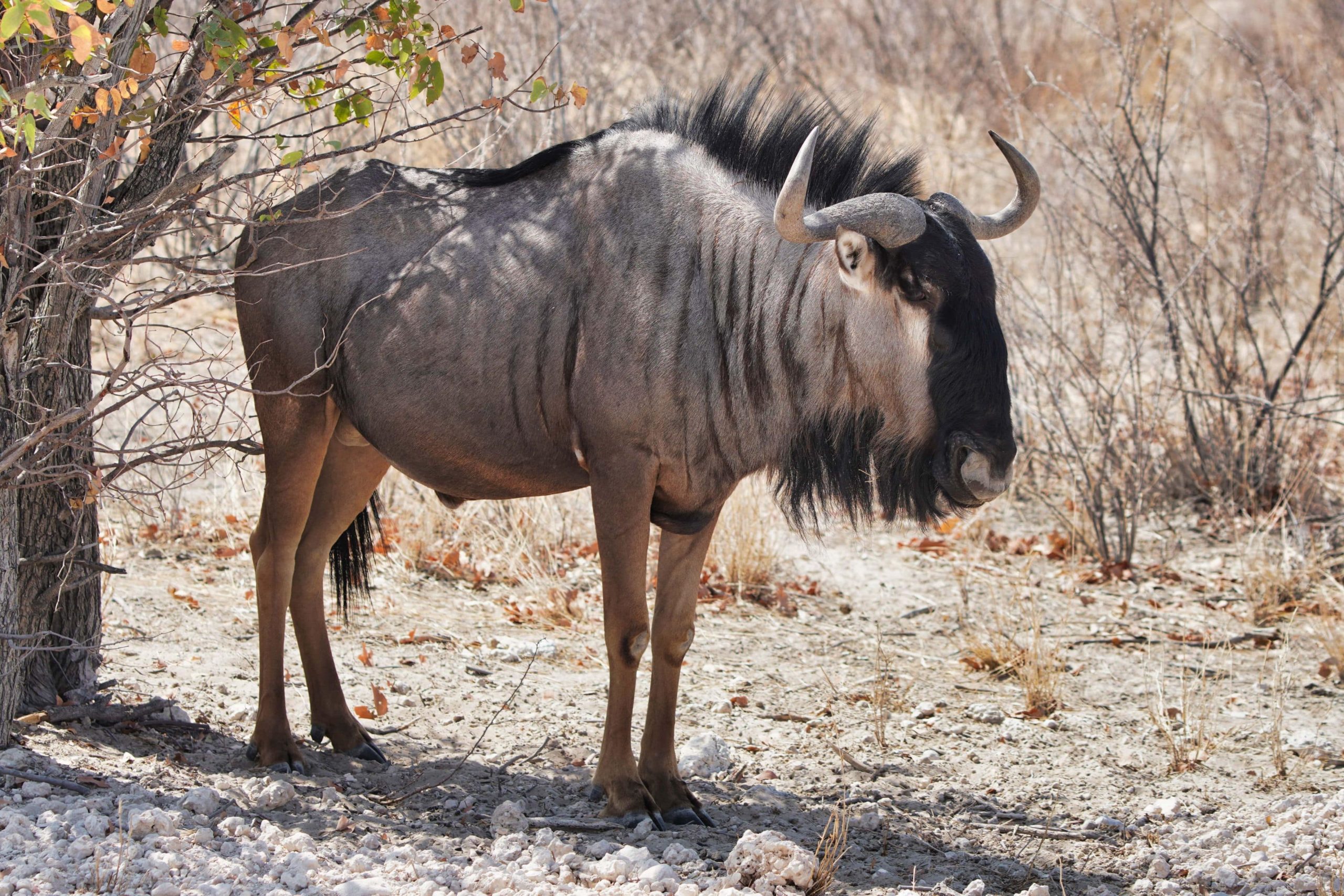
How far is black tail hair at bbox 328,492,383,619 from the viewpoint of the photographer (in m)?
4.94

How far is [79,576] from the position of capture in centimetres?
429

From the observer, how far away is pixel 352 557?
4961 millimetres

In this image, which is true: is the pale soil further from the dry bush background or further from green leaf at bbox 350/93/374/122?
green leaf at bbox 350/93/374/122

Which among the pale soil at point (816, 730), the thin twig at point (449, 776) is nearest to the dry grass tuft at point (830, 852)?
the pale soil at point (816, 730)

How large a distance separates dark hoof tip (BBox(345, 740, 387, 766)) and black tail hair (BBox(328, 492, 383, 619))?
732 millimetres

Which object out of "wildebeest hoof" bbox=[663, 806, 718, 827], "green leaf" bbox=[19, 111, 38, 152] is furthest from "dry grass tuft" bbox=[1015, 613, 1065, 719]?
"green leaf" bbox=[19, 111, 38, 152]

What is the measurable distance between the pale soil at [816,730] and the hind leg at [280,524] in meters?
0.16

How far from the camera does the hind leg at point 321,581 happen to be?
14.9ft

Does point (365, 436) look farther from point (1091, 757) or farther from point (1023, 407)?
point (1023, 407)

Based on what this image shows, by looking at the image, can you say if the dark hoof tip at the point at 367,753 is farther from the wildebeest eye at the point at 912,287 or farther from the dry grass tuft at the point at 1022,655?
the dry grass tuft at the point at 1022,655

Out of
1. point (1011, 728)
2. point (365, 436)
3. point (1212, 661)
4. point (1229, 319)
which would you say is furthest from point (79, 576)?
point (1229, 319)

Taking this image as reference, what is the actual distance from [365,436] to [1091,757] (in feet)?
9.47

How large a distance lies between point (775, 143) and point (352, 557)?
2.30 m

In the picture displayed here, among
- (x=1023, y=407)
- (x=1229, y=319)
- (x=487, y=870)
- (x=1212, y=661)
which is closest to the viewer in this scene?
(x=487, y=870)
